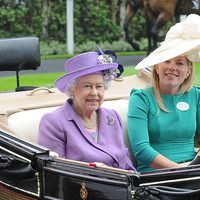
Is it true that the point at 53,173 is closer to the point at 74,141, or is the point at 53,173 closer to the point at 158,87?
the point at 74,141

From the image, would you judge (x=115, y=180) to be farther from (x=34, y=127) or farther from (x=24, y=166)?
(x=34, y=127)

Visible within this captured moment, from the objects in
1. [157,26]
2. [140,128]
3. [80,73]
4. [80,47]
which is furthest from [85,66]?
[80,47]

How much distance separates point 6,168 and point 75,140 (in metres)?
0.35

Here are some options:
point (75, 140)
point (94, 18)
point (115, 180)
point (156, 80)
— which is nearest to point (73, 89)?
point (75, 140)

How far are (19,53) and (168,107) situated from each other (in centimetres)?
182

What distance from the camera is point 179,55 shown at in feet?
10.0

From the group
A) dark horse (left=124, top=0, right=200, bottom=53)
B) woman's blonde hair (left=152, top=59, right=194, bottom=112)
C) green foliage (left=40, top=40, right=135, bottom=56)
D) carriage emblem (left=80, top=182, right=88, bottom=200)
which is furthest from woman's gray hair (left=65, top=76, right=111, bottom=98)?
green foliage (left=40, top=40, right=135, bottom=56)

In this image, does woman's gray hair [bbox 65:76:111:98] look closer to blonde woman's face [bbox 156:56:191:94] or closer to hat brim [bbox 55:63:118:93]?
hat brim [bbox 55:63:118:93]

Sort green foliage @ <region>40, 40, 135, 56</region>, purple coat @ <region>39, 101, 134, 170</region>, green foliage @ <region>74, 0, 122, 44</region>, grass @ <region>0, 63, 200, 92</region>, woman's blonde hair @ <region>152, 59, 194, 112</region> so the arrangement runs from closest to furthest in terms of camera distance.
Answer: purple coat @ <region>39, 101, 134, 170</region> < woman's blonde hair @ <region>152, 59, 194, 112</region> < grass @ <region>0, 63, 200, 92</region> < green foliage @ <region>40, 40, 135, 56</region> < green foliage @ <region>74, 0, 122, 44</region>

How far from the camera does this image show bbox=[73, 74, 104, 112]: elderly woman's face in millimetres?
2939

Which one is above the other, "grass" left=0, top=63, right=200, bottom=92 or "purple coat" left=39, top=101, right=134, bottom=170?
"purple coat" left=39, top=101, right=134, bottom=170

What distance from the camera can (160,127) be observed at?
309cm

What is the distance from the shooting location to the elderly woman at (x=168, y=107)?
3.05 m

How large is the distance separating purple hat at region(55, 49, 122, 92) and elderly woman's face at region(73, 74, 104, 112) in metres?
0.04
